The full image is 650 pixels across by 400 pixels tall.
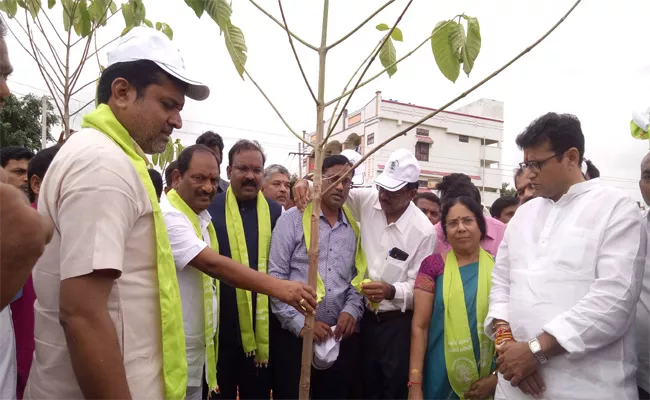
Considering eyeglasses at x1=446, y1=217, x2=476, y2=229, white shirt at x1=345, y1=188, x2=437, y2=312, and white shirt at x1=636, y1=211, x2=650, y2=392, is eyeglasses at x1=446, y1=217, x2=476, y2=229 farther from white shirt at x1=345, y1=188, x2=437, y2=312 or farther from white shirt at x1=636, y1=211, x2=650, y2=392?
white shirt at x1=636, y1=211, x2=650, y2=392

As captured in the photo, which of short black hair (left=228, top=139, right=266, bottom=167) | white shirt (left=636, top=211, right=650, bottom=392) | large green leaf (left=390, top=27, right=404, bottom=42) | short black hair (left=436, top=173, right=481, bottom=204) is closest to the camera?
large green leaf (left=390, top=27, right=404, bottom=42)

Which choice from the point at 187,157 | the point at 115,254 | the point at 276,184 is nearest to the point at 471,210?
the point at 187,157

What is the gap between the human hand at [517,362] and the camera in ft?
6.88

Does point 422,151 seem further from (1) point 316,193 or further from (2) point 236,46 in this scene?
(2) point 236,46

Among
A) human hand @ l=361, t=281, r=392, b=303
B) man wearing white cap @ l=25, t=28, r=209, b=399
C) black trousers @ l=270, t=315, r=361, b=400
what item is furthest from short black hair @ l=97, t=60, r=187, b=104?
black trousers @ l=270, t=315, r=361, b=400

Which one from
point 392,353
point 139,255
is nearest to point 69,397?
point 139,255

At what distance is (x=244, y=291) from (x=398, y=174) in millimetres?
1306

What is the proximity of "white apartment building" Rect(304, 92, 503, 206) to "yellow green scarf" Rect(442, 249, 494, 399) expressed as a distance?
25.1 metres

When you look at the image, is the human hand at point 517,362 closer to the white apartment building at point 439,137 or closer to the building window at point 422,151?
the white apartment building at point 439,137

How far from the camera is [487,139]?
3309 cm

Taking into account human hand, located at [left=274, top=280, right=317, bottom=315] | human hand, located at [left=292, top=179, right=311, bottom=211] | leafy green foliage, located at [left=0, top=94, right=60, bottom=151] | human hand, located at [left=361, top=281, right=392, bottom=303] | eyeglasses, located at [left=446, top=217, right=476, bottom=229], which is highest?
leafy green foliage, located at [left=0, top=94, right=60, bottom=151]

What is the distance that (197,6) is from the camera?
5.55 feet

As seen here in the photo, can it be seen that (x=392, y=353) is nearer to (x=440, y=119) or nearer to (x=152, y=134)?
(x=152, y=134)

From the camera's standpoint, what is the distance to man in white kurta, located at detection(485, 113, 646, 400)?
79.3 inches
